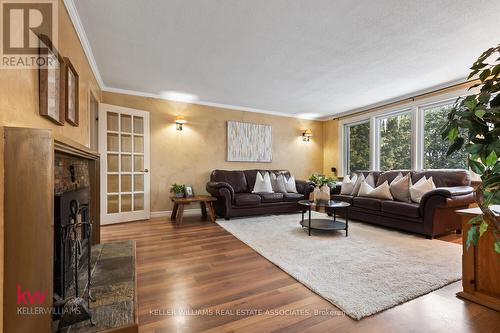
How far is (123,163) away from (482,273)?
4.70 meters

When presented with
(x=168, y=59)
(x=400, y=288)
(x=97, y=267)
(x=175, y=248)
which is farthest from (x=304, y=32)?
(x=97, y=267)

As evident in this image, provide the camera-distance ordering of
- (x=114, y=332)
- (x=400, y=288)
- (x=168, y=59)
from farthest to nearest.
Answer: (x=168, y=59), (x=400, y=288), (x=114, y=332)

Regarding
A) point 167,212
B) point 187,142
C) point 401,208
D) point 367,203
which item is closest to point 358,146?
point 367,203

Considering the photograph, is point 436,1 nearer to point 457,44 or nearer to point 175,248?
point 457,44

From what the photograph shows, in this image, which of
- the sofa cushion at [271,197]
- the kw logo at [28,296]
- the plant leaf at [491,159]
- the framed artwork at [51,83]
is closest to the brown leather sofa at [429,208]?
the sofa cushion at [271,197]

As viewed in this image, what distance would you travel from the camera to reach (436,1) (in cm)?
193

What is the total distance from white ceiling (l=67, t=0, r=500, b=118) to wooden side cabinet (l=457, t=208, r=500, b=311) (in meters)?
1.89

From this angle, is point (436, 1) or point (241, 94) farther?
point (241, 94)

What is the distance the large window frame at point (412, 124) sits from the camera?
4058mm

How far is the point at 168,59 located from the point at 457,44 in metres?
3.49

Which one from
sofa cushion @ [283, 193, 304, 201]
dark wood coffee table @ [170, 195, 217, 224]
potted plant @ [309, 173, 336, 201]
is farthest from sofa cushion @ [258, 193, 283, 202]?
potted plant @ [309, 173, 336, 201]

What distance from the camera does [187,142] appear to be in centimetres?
473

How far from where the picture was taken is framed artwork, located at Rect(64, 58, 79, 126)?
1.93 meters

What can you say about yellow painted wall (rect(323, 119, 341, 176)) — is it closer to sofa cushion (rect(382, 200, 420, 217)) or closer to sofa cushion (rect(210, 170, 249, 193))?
sofa cushion (rect(382, 200, 420, 217))
